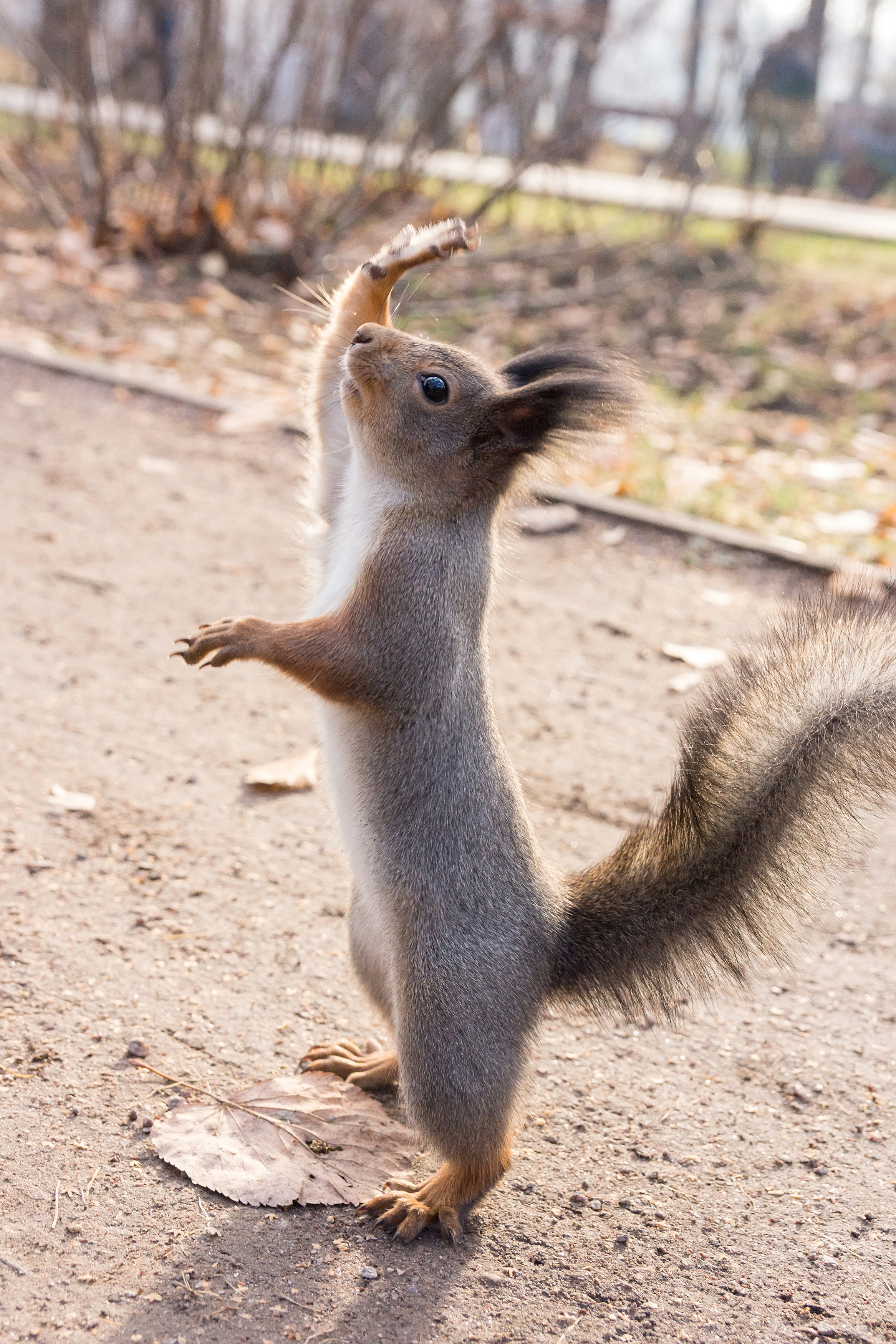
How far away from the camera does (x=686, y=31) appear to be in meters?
9.13

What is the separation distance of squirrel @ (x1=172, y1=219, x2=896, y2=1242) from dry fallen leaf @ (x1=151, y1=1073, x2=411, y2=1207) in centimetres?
7

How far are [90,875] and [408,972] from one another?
3.23ft

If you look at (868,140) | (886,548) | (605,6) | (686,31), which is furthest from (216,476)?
(868,140)

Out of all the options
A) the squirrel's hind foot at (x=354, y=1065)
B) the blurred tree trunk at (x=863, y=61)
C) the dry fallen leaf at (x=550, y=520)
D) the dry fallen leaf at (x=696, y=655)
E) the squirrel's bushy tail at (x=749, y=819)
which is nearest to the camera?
the squirrel's bushy tail at (x=749, y=819)

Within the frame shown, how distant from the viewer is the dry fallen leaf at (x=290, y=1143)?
2.14 meters

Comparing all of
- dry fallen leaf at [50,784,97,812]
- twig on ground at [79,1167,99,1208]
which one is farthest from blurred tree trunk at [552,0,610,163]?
twig on ground at [79,1167,99,1208]

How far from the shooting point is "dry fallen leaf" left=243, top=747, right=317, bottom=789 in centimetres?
329

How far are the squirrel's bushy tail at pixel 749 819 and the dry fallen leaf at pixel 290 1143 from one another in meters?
0.44

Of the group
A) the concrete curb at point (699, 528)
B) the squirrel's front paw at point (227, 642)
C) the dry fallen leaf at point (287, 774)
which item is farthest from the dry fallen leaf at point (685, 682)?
the squirrel's front paw at point (227, 642)

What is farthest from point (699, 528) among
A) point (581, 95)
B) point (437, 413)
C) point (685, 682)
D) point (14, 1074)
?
point (581, 95)

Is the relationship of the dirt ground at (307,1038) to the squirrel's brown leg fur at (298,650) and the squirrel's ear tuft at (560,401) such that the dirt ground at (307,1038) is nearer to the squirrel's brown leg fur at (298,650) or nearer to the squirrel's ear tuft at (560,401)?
the squirrel's ear tuft at (560,401)

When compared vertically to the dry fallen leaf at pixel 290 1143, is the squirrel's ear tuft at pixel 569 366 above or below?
above

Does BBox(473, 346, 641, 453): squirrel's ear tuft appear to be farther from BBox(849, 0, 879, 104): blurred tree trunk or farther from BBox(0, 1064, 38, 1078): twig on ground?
BBox(849, 0, 879, 104): blurred tree trunk

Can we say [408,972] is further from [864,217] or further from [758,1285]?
[864,217]
